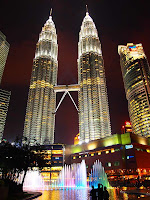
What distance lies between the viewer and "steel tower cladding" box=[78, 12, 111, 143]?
363ft

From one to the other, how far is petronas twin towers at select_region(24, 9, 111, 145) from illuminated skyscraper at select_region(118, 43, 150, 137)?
31.9 m

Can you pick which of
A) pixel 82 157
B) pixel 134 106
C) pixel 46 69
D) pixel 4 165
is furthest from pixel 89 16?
pixel 4 165

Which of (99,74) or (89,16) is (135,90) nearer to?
(99,74)

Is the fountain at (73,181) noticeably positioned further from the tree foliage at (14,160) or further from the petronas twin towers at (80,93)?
the petronas twin towers at (80,93)

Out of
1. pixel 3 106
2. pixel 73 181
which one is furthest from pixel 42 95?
pixel 73 181

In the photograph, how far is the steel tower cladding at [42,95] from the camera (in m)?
121

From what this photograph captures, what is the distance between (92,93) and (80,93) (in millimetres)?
9801

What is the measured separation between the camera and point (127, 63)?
6383 inches

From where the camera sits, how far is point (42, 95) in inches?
5197

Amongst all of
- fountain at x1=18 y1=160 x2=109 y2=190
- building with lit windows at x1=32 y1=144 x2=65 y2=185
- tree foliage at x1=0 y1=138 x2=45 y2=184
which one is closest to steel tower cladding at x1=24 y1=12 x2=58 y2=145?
building with lit windows at x1=32 y1=144 x2=65 y2=185

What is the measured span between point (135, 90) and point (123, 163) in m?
87.0

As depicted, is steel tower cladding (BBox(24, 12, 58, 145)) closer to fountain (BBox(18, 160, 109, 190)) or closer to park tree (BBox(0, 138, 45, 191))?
fountain (BBox(18, 160, 109, 190))

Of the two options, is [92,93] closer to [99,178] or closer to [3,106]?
[99,178]

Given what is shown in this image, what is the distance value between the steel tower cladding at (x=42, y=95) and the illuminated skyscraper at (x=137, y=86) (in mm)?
65521
